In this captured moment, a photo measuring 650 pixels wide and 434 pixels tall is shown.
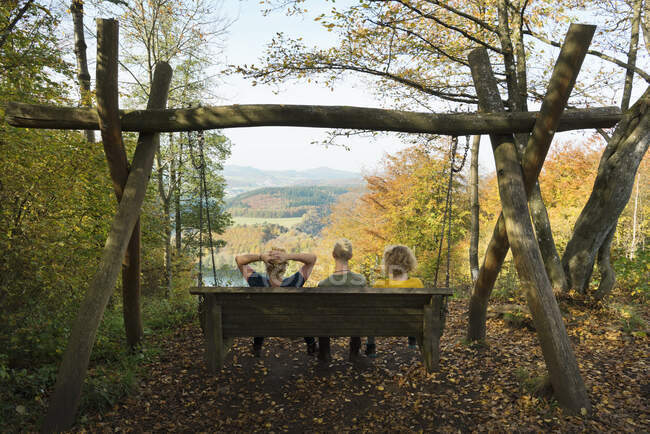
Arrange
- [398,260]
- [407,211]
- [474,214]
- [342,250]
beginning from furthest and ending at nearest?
[407,211] → [474,214] → [398,260] → [342,250]

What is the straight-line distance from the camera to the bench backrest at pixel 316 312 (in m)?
3.88

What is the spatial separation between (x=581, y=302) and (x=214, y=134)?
14.1 m

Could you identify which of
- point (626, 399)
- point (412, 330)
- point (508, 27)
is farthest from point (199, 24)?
point (626, 399)

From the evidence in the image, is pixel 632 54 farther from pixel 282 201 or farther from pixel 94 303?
pixel 282 201

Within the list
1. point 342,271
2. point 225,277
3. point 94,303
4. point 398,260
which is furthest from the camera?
point 225,277

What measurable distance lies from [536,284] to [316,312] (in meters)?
2.07

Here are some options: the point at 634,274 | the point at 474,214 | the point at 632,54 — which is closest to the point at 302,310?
the point at 632,54

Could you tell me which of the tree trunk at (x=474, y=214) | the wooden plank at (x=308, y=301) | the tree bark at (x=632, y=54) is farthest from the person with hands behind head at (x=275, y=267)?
the tree trunk at (x=474, y=214)

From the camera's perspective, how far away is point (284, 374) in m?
4.54

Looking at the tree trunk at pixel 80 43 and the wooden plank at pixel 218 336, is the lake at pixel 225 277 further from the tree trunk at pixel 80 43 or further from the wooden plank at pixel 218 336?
the tree trunk at pixel 80 43

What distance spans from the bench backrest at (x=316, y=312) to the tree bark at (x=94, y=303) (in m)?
0.86

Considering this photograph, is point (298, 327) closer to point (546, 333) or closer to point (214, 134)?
point (546, 333)

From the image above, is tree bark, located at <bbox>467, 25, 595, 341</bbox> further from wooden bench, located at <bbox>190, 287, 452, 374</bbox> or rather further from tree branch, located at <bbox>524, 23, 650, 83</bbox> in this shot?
tree branch, located at <bbox>524, 23, 650, 83</bbox>

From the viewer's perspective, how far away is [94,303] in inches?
144
